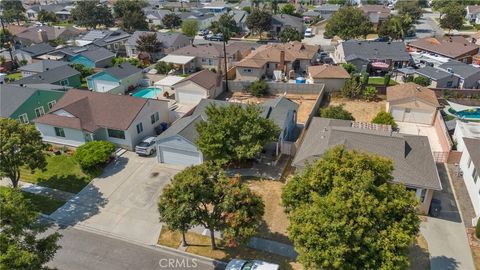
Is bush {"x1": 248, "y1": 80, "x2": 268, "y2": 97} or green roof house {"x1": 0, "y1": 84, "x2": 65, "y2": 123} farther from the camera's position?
bush {"x1": 248, "y1": 80, "x2": 268, "y2": 97}

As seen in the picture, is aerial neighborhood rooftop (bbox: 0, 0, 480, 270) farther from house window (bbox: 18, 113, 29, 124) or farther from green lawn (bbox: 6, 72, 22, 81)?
green lawn (bbox: 6, 72, 22, 81)

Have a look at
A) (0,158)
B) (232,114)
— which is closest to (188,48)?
(232,114)

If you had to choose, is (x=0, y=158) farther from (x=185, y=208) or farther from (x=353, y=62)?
(x=353, y=62)

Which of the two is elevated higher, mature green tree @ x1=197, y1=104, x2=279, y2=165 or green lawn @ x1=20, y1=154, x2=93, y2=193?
mature green tree @ x1=197, y1=104, x2=279, y2=165

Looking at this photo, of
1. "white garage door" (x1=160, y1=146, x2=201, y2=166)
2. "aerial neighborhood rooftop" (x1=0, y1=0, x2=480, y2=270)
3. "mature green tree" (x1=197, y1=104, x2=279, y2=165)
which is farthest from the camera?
"white garage door" (x1=160, y1=146, x2=201, y2=166)

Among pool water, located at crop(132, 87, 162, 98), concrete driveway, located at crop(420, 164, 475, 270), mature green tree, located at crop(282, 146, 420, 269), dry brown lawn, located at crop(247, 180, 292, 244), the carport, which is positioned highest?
mature green tree, located at crop(282, 146, 420, 269)

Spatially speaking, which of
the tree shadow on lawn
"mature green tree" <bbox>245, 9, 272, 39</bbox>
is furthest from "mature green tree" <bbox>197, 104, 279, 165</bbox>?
"mature green tree" <bbox>245, 9, 272, 39</bbox>

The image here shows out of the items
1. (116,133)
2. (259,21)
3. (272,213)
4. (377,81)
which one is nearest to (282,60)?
(377,81)
